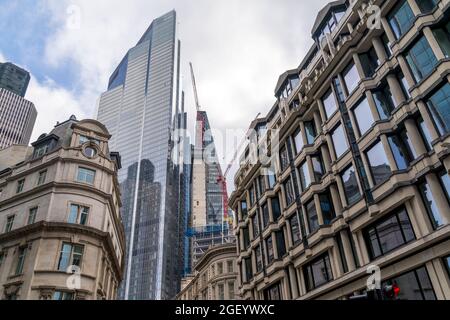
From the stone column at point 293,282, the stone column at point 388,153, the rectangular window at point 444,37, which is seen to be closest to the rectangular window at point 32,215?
the stone column at point 293,282

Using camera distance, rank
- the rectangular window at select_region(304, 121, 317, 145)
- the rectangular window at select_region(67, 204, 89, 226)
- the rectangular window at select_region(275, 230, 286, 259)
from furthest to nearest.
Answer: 1. the rectangular window at select_region(67, 204, 89, 226)
2. the rectangular window at select_region(275, 230, 286, 259)
3. the rectangular window at select_region(304, 121, 317, 145)

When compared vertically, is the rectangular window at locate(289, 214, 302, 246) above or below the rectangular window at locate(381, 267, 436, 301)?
above

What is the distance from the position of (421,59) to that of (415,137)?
4745 mm

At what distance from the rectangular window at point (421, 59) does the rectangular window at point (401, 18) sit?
152cm

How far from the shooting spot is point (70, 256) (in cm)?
3309

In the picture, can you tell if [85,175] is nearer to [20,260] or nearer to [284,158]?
[20,260]

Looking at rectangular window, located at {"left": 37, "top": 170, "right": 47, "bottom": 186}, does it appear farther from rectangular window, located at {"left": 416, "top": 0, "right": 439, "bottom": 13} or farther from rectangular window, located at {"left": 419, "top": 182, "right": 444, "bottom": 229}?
rectangular window, located at {"left": 416, "top": 0, "right": 439, "bottom": 13}

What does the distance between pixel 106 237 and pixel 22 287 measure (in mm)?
8436

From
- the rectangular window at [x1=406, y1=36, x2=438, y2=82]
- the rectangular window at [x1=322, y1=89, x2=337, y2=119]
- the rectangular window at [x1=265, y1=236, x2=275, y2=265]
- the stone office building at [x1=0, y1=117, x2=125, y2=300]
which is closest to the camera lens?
the rectangular window at [x1=406, y1=36, x2=438, y2=82]

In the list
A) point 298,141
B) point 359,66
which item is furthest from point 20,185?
point 359,66

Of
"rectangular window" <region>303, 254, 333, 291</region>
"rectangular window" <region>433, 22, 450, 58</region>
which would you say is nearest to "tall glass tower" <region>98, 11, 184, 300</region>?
"rectangular window" <region>303, 254, 333, 291</region>

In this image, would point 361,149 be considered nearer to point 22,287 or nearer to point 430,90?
point 430,90

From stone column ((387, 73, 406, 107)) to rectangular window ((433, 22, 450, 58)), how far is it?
361 cm

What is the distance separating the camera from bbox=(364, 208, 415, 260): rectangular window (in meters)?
21.1
